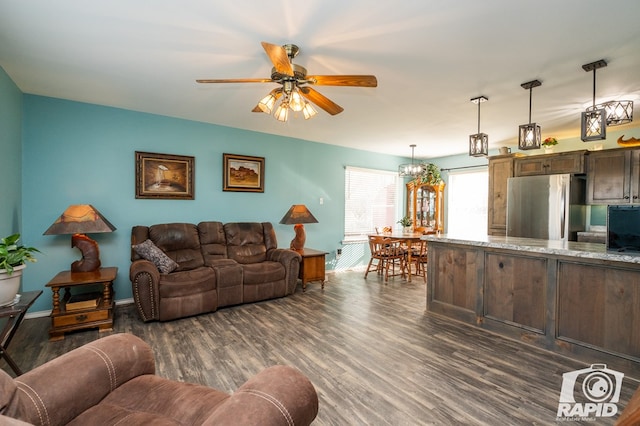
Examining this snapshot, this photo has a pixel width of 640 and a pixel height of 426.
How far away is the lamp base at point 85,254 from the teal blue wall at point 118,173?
434 millimetres

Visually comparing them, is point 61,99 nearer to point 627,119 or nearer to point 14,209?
point 14,209

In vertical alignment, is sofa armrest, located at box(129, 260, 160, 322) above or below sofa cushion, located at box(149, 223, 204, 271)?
below

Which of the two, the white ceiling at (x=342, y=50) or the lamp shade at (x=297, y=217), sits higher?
the white ceiling at (x=342, y=50)

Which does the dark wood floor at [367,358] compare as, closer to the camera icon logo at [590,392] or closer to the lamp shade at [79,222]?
the camera icon logo at [590,392]

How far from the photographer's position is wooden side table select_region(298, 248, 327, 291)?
4758mm

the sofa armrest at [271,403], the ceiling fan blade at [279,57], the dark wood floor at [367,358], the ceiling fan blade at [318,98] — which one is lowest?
the dark wood floor at [367,358]

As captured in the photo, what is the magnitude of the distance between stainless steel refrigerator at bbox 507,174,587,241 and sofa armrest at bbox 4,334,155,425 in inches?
212

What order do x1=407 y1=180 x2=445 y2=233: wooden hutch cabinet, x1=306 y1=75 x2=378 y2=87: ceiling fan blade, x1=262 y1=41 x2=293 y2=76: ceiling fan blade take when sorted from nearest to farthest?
x1=262 y1=41 x2=293 y2=76: ceiling fan blade < x1=306 y1=75 x2=378 y2=87: ceiling fan blade < x1=407 y1=180 x2=445 y2=233: wooden hutch cabinet

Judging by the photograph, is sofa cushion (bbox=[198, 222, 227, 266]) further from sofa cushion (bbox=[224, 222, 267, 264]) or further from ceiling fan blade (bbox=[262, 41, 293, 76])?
ceiling fan blade (bbox=[262, 41, 293, 76])

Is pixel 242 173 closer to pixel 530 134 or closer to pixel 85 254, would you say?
pixel 85 254

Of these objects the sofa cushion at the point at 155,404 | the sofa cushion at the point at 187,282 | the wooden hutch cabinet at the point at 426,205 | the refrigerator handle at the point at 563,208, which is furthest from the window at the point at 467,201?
the sofa cushion at the point at 155,404

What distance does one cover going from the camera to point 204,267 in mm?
4023

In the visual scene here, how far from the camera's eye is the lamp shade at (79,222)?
3.20 metres

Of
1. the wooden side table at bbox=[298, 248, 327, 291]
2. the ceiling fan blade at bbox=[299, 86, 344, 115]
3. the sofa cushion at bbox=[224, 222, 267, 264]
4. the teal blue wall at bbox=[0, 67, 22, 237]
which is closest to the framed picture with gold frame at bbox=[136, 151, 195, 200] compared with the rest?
the sofa cushion at bbox=[224, 222, 267, 264]
